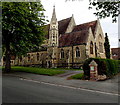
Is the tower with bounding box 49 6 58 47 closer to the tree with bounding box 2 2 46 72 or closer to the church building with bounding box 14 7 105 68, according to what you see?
the church building with bounding box 14 7 105 68

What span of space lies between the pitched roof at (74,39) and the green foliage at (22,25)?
12752mm

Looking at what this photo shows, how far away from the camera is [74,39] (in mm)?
31141

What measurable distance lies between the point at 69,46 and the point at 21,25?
16.5 m

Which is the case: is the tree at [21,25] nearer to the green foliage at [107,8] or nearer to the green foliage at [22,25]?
the green foliage at [22,25]

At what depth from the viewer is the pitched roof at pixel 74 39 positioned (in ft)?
96.6

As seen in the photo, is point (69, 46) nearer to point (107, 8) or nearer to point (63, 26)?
point (63, 26)

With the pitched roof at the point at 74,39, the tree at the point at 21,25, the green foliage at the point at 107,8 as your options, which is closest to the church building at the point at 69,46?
the pitched roof at the point at 74,39

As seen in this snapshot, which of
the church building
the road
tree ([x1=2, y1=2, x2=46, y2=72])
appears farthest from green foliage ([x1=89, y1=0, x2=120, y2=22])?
the church building

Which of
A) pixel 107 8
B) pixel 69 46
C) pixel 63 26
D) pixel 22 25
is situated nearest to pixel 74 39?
pixel 69 46

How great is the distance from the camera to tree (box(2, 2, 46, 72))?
15.4 m

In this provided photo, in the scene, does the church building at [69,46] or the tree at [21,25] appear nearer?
the tree at [21,25]

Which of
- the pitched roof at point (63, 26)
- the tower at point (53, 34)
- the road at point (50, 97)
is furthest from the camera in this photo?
the pitched roof at point (63, 26)

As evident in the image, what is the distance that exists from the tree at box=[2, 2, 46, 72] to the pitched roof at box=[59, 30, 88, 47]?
12.8 meters

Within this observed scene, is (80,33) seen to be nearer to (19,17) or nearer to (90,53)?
(90,53)
